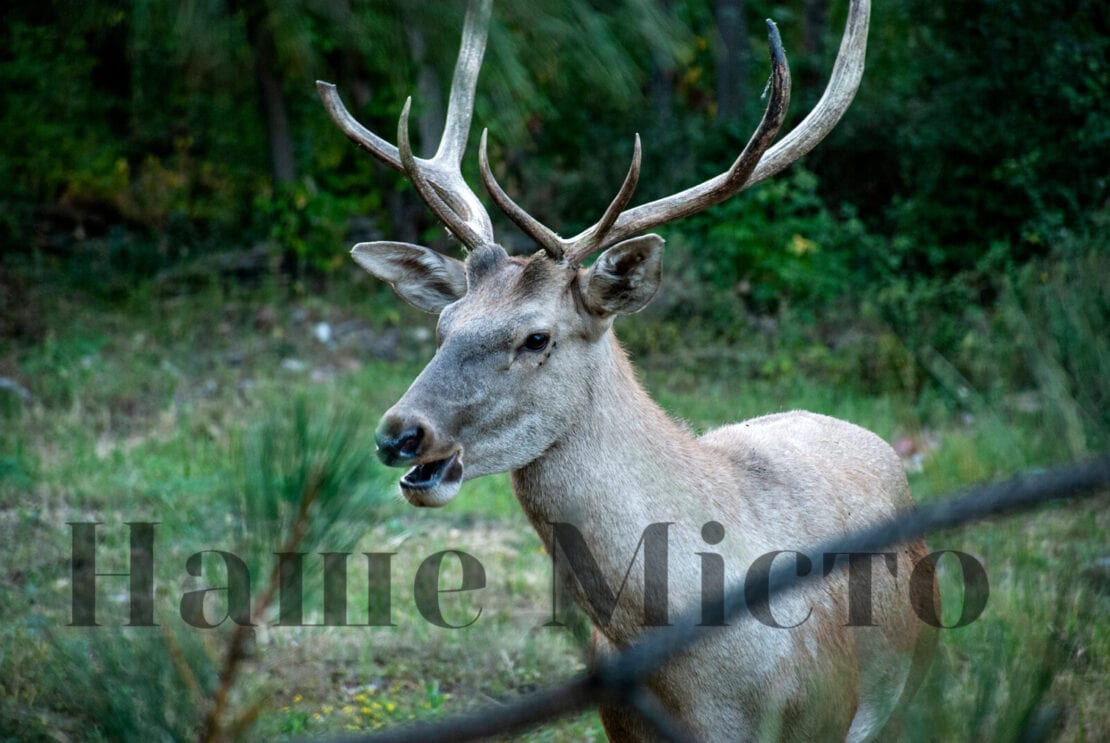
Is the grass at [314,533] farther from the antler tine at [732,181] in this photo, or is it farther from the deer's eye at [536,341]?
the antler tine at [732,181]

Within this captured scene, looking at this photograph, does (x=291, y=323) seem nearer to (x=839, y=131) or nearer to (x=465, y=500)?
(x=465, y=500)

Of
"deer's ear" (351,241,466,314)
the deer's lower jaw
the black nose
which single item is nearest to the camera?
the black nose

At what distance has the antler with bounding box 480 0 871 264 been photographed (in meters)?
3.64

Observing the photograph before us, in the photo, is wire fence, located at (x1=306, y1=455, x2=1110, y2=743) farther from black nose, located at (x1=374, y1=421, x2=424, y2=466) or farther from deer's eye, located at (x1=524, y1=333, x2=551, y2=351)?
deer's eye, located at (x1=524, y1=333, x2=551, y2=351)

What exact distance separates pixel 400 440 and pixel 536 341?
54 cm

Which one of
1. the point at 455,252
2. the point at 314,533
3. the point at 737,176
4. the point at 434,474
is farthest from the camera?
the point at 455,252

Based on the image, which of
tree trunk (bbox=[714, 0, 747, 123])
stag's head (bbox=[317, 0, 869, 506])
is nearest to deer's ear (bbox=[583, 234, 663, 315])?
stag's head (bbox=[317, 0, 869, 506])

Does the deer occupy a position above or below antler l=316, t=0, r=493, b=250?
below

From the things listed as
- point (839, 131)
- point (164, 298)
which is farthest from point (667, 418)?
point (839, 131)

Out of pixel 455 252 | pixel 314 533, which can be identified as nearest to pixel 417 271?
pixel 314 533

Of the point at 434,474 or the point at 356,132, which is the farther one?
the point at 356,132

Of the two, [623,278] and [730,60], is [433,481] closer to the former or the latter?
[623,278]

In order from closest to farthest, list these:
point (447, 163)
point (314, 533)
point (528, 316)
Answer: point (314, 533) → point (528, 316) → point (447, 163)

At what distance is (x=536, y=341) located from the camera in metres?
3.65
